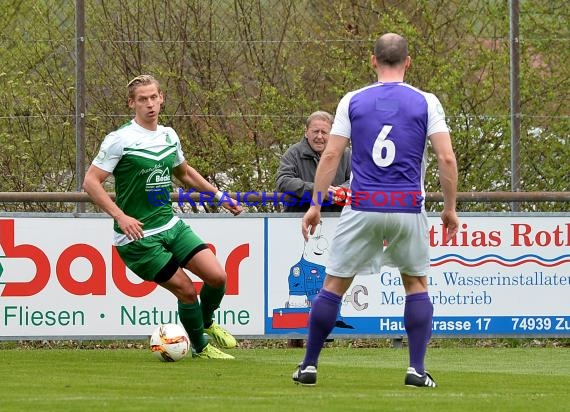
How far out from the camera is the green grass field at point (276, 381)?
7379 mm

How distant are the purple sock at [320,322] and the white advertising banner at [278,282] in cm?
429

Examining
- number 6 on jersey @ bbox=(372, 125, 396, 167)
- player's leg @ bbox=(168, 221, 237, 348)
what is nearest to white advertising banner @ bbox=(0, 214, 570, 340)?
player's leg @ bbox=(168, 221, 237, 348)

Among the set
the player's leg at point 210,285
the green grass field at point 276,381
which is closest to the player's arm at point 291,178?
the green grass field at point 276,381

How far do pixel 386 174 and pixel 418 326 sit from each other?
934 mm

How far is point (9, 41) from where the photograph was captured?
15211 mm

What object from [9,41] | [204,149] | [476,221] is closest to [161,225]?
[476,221]

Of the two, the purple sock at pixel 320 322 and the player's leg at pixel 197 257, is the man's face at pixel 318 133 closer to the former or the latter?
the player's leg at pixel 197 257

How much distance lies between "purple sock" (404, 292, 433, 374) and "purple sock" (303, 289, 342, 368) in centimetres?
44

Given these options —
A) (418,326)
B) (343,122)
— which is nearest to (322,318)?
(418,326)

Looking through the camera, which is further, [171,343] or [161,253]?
[171,343]

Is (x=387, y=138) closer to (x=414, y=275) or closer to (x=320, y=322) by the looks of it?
(x=414, y=275)

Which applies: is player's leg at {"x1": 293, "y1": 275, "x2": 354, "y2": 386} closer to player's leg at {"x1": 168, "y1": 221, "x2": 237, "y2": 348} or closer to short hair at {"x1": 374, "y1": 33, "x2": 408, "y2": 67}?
short hair at {"x1": 374, "y1": 33, "x2": 408, "y2": 67}

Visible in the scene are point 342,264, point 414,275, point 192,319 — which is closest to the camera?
point 342,264

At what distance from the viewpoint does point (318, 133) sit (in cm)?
1232
